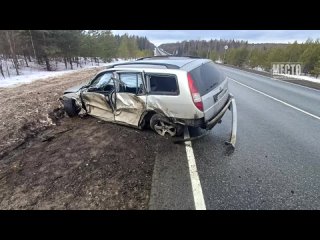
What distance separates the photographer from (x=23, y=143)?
5.30 meters

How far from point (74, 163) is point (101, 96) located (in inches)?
87.4

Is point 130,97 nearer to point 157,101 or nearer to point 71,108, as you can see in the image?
point 157,101

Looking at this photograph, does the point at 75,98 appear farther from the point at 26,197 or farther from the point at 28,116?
the point at 26,197

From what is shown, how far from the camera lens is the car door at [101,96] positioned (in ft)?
19.0

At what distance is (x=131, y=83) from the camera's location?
5371mm

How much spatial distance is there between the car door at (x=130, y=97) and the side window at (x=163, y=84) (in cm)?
24

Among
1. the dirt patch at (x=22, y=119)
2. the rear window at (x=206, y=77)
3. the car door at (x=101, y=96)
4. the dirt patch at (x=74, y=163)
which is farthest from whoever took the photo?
the car door at (x=101, y=96)

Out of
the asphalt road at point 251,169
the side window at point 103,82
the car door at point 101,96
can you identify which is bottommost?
the asphalt road at point 251,169

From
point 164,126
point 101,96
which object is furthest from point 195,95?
point 101,96

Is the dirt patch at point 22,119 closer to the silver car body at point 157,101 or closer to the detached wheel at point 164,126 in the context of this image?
the silver car body at point 157,101

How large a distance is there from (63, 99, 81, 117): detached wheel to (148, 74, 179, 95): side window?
9.30 feet

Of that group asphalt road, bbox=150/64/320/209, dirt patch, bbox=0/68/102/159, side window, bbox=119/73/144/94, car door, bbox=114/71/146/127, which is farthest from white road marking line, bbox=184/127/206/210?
dirt patch, bbox=0/68/102/159

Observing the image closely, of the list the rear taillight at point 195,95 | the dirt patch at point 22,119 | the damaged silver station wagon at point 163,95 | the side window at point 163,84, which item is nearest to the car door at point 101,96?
the damaged silver station wagon at point 163,95

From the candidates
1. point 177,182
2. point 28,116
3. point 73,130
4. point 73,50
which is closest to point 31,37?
point 73,50
